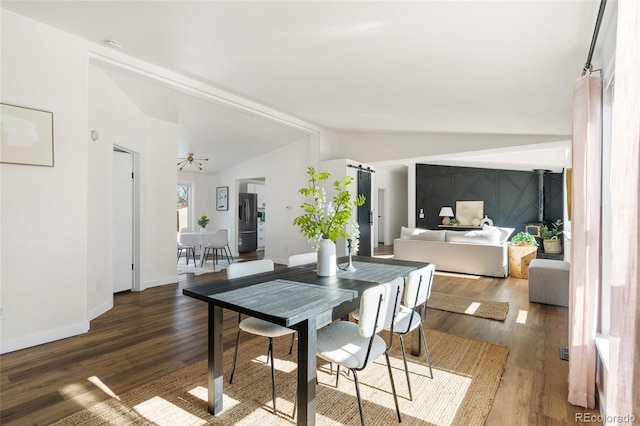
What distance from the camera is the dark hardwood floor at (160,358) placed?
6.32ft

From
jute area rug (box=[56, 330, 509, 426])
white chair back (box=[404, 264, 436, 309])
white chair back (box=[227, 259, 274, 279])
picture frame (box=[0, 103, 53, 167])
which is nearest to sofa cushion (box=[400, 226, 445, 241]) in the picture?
jute area rug (box=[56, 330, 509, 426])

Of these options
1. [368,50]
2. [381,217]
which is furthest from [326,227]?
[381,217]

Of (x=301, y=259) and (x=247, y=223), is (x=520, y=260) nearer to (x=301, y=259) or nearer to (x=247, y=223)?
(x=301, y=259)

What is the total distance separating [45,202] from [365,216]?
496 centimetres

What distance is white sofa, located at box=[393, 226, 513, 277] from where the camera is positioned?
5750mm

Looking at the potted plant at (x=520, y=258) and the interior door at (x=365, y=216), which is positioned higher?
the interior door at (x=365, y=216)

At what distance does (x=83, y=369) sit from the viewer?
238cm

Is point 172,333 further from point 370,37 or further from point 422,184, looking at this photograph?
point 422,184

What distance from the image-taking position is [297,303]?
5.23 ft

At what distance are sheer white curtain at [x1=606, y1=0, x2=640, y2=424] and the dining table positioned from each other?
1032 millimetres

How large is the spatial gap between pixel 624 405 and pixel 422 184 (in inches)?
437

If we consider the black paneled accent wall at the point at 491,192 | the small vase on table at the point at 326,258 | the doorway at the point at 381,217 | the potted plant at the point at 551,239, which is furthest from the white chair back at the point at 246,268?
the black paneled accent wall at the point at 491,192

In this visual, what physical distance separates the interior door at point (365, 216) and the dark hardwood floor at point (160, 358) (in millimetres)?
2744

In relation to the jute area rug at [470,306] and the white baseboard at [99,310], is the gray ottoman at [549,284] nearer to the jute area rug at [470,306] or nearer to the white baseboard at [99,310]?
the jute area rug at [470,306]
